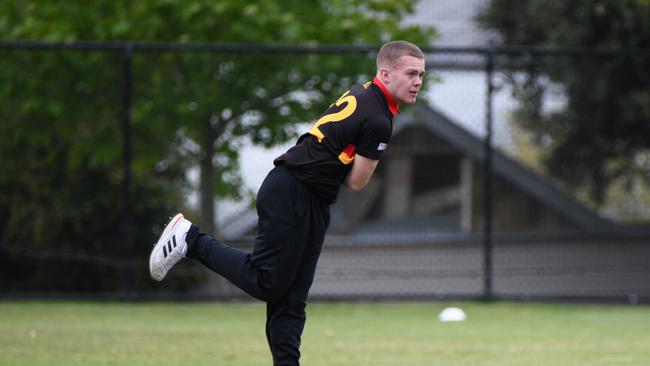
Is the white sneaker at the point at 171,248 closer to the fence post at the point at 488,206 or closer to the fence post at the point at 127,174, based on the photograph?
the fence post at the point at 127,174

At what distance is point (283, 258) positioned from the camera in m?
5.29

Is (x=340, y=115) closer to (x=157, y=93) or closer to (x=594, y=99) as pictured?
(x=157, y=93)

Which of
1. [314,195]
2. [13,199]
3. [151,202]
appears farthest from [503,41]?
[314,195]

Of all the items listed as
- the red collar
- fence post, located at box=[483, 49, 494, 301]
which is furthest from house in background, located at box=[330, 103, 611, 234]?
the red collar

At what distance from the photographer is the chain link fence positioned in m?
11.5

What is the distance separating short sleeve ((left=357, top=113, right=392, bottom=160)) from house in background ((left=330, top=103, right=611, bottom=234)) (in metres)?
6.49

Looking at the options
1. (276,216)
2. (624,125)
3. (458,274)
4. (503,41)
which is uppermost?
(503,41)

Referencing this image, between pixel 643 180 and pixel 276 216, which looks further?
pixel 643 180

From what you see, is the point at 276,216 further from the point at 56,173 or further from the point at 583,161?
the point at 583,161

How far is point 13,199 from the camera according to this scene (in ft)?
39.7

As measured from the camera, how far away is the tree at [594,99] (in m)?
12.5

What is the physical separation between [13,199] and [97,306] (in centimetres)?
189

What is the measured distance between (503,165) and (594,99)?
1.61 m

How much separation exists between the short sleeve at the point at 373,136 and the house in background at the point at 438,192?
21.3 feet
